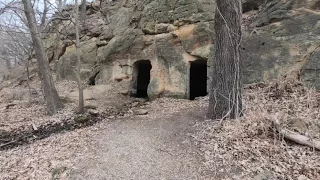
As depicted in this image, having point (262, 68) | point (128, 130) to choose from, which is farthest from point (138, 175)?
point (262, 68)

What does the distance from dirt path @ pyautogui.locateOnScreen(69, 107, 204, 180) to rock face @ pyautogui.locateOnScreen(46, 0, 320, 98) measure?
3.57 metres

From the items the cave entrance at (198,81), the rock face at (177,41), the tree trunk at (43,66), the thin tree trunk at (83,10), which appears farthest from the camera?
the thin tree trunk at (83,10)

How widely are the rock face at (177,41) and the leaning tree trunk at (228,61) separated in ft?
10.0

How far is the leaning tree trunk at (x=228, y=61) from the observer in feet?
21.3

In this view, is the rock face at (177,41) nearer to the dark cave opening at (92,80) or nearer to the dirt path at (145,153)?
the dark cave opening at (92,80)

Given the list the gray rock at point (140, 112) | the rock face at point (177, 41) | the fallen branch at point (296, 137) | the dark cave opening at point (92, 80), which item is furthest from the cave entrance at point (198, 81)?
the fallen branch at point (296, 137)

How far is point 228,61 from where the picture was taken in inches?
262

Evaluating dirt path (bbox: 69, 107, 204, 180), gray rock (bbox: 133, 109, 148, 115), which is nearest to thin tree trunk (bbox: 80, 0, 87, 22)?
gray rock (bbox: 133, 109, 148, 115)

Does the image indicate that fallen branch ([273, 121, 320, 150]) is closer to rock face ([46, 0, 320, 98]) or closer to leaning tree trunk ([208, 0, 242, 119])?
leaning tree trunk ([208, 0, 242, 119])

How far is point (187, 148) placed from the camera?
5.66m

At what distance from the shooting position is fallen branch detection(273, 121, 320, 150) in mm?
4938

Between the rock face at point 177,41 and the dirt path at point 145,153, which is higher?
the rock face at point 177,41

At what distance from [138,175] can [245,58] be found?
655 centimetres

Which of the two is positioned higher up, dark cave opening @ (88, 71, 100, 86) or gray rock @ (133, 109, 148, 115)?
dark cave opening @ (88, 71, 100, 86)
